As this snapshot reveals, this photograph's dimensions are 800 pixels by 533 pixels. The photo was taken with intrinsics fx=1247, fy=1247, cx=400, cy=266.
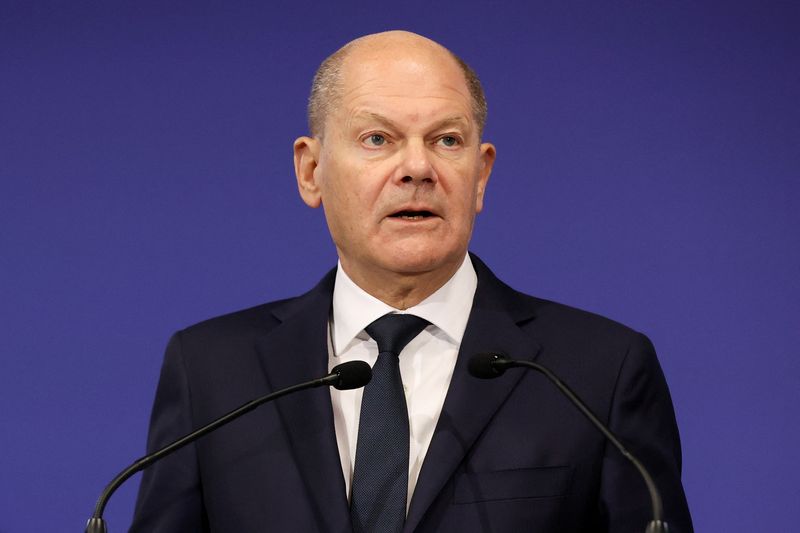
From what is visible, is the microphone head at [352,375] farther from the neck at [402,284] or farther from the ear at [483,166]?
the ear at [483,166]

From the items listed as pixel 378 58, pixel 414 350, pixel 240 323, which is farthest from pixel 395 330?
pixel 378 58

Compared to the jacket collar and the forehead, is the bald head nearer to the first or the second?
the forehead

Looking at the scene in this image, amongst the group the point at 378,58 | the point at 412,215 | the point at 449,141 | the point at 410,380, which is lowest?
the point at 410,380

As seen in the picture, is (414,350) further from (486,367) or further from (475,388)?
(486,367)

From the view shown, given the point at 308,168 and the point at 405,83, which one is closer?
the point at 405,83

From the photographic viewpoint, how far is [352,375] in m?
1.56

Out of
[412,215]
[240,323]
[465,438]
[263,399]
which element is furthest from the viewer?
[240,323]

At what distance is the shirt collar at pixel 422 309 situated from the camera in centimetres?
186

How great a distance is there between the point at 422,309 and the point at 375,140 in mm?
260

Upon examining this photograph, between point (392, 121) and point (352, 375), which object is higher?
point (392, 121)

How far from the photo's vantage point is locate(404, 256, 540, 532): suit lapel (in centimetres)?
166

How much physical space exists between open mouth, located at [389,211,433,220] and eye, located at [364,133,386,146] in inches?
4.3

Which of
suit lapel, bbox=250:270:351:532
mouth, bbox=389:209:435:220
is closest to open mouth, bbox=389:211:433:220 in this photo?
mouth, bbox=389:209:435:220

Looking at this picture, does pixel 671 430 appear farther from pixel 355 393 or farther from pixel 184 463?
pixel 184 463
